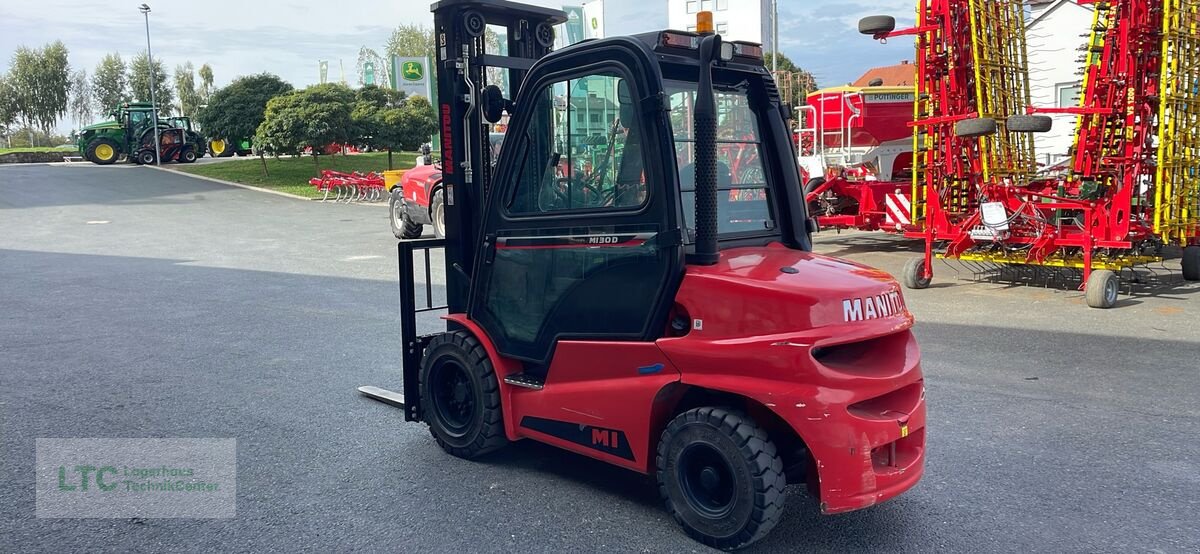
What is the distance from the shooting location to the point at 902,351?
3.86 m

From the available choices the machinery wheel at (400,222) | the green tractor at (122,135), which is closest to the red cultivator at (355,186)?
the machinery wheel at (400,222)

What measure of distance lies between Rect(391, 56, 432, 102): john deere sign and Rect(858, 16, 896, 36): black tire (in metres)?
42.1

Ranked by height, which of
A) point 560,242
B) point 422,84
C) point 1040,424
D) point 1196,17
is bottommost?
point 1040,424

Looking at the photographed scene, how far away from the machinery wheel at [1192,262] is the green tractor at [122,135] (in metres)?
42.1

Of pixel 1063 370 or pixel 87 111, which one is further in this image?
pixel 87 111

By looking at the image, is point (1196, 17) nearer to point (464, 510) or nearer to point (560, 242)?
point (560, 242)

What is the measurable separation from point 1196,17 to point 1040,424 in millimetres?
7247

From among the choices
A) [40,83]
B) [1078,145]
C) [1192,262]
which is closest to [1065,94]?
[1192,262]

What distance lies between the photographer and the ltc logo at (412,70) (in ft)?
167

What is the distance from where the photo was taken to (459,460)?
4.87 meters

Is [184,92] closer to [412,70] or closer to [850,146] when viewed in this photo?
[412,70]

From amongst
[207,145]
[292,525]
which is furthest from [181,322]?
[207,145]

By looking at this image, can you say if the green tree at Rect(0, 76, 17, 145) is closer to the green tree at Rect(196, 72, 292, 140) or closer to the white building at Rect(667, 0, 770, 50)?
the green tree at Rect(196, 72, 292, 140)

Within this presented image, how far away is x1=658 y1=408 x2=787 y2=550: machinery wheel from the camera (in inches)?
138
